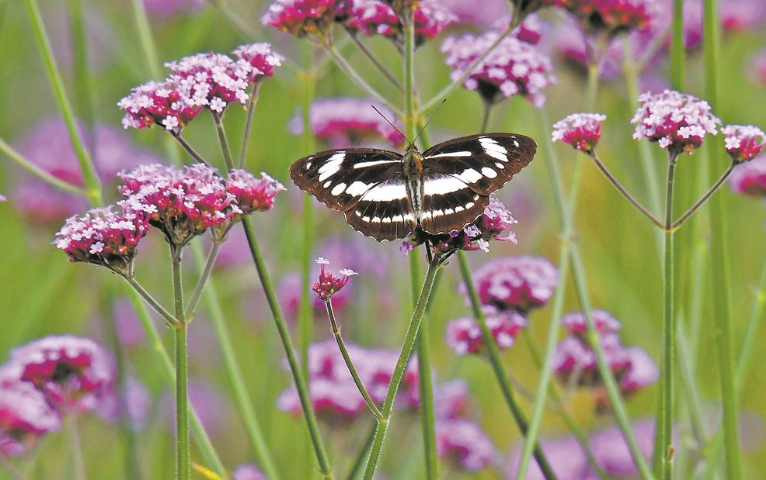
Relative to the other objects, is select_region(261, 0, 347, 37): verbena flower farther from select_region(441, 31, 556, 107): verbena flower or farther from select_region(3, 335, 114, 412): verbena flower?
select_region(3, 335, 114, 412): verbena flower

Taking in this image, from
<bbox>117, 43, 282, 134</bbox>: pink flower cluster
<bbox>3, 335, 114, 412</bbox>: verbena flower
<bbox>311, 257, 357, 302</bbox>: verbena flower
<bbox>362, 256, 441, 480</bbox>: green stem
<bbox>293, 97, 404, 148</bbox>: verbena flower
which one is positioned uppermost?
<bbox>293, 97, 404, 148</bbox>: verbena flower

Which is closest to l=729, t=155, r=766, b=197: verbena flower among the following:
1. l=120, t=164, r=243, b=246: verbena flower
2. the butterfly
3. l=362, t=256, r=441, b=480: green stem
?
the butterfly

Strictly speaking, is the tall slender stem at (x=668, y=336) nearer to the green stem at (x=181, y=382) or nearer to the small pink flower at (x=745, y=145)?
the small pink flower at (x=745, y=145)

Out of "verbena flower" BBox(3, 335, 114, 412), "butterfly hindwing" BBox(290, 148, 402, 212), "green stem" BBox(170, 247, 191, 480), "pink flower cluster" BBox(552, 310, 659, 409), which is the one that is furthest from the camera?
"pink flower cluster" BBox(552, 310, 659, 409)

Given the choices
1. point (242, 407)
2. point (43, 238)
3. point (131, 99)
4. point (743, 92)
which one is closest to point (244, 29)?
point (131, 99)

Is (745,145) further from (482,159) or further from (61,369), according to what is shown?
(61,369)

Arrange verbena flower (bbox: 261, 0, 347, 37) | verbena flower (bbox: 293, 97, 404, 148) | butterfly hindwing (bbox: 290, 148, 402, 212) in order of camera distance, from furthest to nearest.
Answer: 1. verbena flower (bbox: 293, 97, 404, 148)
2. verbena flower (bbox: 261, 0, 347, 37)
3. butterfly hindwing (bbox: 290, 148, 402, 212)
